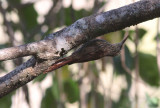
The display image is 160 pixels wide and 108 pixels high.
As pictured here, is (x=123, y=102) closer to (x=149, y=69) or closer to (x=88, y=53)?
(x=149, y=69)

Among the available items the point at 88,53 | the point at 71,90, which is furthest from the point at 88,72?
the point at 88,53

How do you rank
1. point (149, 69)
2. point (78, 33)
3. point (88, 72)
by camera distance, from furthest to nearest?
point (149, 69), point (88, 72), point (78, 33)

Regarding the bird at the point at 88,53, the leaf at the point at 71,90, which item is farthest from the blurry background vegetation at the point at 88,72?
the bird at the point at 88,53

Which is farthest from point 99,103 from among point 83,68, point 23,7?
point 23,7

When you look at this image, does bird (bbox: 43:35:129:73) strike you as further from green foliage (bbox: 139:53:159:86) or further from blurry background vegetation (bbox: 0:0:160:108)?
green foliage (bbox: 139:53:159:86)

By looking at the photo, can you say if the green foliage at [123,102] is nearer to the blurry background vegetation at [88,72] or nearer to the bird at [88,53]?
the blurry background vegetation at [88,72]
